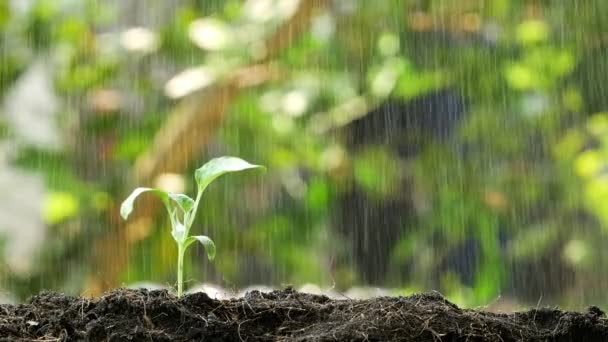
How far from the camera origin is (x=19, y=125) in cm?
217

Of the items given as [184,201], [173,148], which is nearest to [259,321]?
[184,201]

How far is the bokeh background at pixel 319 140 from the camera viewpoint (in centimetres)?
214

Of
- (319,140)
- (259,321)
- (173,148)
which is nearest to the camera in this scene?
(259,321)

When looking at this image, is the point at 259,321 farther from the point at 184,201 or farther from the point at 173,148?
the point at 173,148

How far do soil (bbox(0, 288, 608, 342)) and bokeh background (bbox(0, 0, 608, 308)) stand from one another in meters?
1.37

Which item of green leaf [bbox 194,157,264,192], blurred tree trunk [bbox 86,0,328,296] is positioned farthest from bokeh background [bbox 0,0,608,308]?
green leaf [bbox 194,157,264,192]

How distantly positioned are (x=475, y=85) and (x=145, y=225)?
3.20ft

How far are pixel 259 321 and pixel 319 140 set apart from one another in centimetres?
154

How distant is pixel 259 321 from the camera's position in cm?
73

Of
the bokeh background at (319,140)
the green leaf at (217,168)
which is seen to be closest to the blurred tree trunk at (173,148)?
the bokeh background at (319,140)

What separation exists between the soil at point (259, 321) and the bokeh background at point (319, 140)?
1.37 m

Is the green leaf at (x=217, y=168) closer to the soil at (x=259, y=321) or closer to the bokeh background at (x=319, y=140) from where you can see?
the soil at (x=259, y=321)

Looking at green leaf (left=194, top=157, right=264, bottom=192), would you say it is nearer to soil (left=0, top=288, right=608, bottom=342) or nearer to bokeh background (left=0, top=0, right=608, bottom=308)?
soil (left=0, top=288, right=608, bottom=342)

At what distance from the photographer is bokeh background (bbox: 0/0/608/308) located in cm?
214
